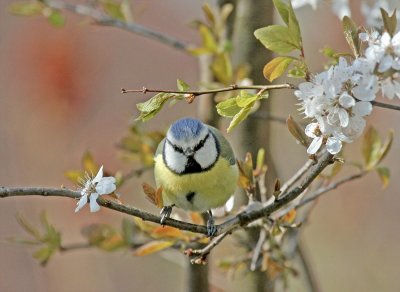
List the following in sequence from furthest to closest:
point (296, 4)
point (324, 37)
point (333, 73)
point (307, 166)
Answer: point (324, 37)
point (296, 4)
point (307, 166)
point (333, 73)

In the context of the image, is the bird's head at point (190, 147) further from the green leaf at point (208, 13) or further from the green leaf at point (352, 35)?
the green leaf at point (352, 35)

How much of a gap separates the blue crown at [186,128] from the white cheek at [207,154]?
47 millimetres

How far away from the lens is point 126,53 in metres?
3.25

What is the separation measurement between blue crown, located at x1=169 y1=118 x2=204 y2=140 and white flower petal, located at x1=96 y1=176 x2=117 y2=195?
0.39 m

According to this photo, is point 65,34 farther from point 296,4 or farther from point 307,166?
point 307,166

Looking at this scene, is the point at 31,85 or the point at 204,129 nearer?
the point at 204,129

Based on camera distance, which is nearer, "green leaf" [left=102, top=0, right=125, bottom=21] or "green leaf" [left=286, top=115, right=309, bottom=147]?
"green leaf" [left=286, top=115, right=309, bottom=147]

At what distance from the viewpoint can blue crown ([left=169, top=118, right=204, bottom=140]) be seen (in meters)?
1.28

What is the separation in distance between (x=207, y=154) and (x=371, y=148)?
301mm

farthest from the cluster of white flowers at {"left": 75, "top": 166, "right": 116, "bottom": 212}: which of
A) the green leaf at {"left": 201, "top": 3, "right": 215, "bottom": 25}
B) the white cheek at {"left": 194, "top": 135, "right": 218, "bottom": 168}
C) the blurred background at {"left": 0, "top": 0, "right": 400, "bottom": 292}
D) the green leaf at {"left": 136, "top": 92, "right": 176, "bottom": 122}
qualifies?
the blurred background at {"left": 0, "top": 0, "right": 400, "bottom": 292}

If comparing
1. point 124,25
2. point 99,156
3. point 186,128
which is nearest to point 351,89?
point 186,128

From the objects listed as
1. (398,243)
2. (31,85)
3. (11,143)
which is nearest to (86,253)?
(11,143)

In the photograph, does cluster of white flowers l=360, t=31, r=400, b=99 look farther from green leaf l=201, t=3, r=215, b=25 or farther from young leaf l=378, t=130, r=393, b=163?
green leaf l=201, t=3, r=215, b=25

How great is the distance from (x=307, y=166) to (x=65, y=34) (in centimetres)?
212
